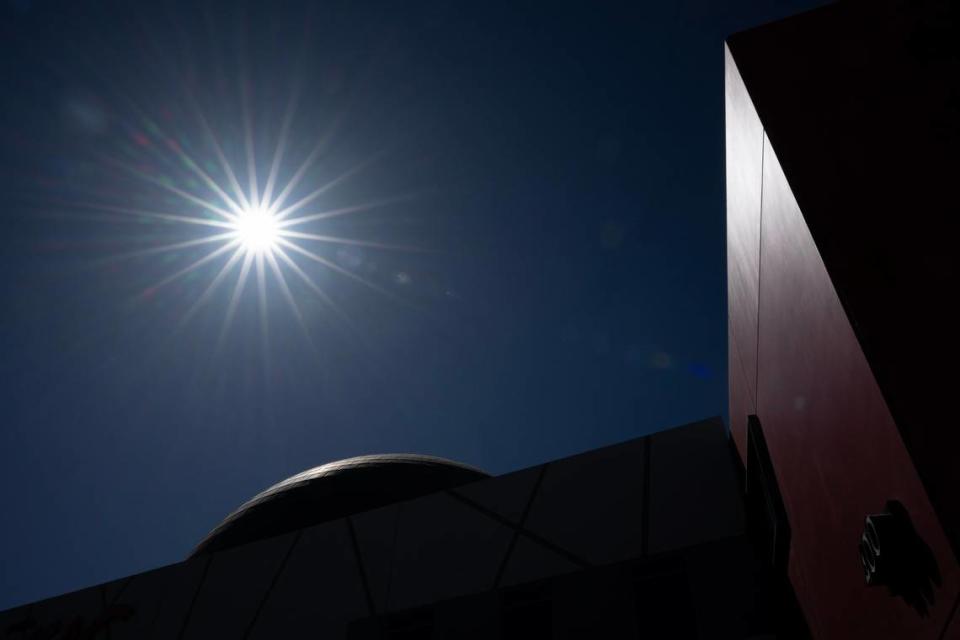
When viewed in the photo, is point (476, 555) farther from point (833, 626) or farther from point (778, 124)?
point (778, 124)

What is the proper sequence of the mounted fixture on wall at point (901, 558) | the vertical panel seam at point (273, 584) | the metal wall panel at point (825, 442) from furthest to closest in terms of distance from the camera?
the vertical panel seam at point (273, 584), the metal wall panel at point (825, 442), the mounted fixture on wall at point (901, 558)

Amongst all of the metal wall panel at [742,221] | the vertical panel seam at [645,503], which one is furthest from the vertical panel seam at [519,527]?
the metal wall panel at [742,221]

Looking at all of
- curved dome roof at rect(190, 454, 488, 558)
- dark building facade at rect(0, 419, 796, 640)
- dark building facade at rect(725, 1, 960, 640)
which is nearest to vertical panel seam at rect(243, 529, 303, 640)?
dark building facade at rect(0, 419, 796, 640)

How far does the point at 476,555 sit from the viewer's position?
42.1ft

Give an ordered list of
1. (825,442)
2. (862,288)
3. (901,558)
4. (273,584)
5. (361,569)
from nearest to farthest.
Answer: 1. (901,558)
2. (862,288)
3. (825,442)
4. (361,569)
5. (273,584)

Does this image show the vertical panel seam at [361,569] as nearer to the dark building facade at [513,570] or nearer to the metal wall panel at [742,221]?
the dark building facade at [513,570]

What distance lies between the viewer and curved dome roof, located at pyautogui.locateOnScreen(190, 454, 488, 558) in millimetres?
18656

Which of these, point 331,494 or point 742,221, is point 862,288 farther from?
point 331,494

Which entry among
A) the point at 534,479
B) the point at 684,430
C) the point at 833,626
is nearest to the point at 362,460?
the point at 534,479

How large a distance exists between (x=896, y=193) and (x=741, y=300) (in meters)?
4.46

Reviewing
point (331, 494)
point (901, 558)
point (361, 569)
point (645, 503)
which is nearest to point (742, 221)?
point (901, 558)

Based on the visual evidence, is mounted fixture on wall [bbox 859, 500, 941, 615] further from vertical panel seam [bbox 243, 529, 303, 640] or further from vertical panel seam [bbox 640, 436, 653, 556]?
vertical panel seam [bbox 243, 529, 303, 640]

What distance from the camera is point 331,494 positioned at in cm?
1942

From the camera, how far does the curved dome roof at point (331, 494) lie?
734 inches
